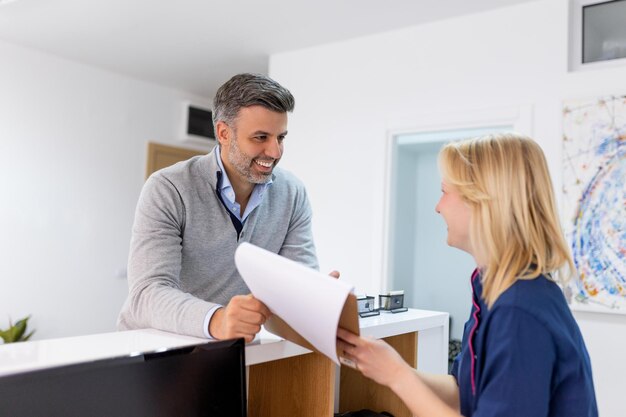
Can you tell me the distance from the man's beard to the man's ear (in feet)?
0.12

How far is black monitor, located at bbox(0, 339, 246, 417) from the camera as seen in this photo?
78cm

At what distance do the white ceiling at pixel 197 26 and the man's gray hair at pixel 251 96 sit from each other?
184 cm

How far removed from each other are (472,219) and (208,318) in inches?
21.7

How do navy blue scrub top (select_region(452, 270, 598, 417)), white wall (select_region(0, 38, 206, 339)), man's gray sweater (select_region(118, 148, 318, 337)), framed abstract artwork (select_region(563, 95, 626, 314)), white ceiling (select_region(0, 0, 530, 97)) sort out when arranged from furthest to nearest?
white wall (select_region(0, 38, 206, 339)), white ceiling (select_region(0, 0, 530, 97)), framed abstract artwork (select_region(563, 95, 626, 314)), man's gray sweater (select_region(118, 148, 318, 337)), navy blue scrub top (select_region(452, 270, 598, 417))

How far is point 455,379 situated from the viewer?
1.26m

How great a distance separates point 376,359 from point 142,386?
425 millimetres

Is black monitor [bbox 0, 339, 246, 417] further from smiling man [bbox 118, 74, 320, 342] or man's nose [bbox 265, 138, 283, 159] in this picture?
man's nose [bbox 265, 138, 283, 159]

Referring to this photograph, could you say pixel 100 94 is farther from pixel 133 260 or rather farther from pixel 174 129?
pixel 133 260

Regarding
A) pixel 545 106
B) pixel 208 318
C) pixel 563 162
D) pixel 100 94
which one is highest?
pixel 100 94

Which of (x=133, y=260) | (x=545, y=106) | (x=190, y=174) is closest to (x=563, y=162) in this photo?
(x=545, y=106)

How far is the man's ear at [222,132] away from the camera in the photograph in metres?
1.63

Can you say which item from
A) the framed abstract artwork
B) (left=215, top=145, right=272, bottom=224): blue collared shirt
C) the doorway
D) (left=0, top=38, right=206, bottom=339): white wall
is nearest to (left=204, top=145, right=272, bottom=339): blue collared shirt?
(left=215, top=145, right=272, bottom=224): blue collared shirt

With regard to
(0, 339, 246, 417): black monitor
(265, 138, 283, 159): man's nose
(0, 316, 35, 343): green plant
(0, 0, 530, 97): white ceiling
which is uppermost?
(0, 0, 530, 97): white ceiling

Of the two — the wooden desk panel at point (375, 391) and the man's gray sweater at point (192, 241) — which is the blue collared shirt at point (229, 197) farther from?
the wooden desk panel at point (375, 391)
